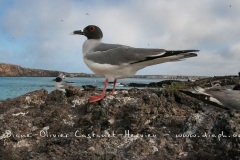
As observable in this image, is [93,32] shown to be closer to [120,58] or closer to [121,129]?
[120,58]

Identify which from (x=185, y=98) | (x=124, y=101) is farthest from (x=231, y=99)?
(x=124, y=101)

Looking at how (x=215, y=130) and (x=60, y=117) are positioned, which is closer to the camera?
(x=215, y=130)

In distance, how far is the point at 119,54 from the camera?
6434 millimetres

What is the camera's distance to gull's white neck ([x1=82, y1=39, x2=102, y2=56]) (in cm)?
709

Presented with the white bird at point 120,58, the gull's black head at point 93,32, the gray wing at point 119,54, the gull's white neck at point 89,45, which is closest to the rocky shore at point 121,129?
the white bird at point 120,58

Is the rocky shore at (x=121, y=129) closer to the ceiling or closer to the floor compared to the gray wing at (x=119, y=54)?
closer to the floor

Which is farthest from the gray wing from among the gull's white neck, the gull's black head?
the gull's black head

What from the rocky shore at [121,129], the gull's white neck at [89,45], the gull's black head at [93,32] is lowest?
the rocky shore at [121,129]

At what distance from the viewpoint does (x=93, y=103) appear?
19.2ft

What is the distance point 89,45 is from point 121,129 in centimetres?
248

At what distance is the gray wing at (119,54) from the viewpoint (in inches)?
240

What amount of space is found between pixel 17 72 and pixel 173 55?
410 ft

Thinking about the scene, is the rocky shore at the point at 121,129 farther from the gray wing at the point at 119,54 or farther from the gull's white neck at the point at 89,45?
the gull's white neck at the point at 89,45

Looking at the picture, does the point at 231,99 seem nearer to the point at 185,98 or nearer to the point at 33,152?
the point at 185,98
